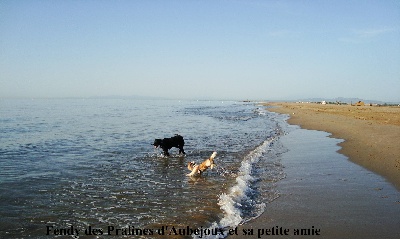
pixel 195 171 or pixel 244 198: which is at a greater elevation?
pixel 195 171

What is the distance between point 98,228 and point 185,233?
1579mm

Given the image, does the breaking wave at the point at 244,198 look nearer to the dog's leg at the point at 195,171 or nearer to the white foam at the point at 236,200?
the white foam at the point at 236,200

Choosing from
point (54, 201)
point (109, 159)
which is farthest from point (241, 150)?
point (54, 201)

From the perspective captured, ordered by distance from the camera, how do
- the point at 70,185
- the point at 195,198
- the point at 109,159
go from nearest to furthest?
the point at 195,198, the point at 70,185, the point at 109,159

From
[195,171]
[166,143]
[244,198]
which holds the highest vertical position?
[166,143]

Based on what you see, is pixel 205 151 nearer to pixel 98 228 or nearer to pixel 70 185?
pixel 70 185

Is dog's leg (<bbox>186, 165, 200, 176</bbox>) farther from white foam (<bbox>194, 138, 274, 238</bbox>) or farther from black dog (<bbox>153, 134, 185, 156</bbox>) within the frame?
black dog (<bbox>153, 134, 185, 156</bbox>)

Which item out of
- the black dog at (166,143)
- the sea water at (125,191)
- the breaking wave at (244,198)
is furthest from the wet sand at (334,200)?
the black dog at (166,143)

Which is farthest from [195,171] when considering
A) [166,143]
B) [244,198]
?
[166,143]

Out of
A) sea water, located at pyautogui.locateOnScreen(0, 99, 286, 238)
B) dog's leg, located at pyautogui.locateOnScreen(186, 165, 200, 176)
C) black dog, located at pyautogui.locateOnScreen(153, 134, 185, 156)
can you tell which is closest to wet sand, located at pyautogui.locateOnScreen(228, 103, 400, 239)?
sea water, located at pyautogui.locateOnScreen(0, 99, 286, 238)

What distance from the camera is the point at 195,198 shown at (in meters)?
7.30

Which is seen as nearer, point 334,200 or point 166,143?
point 334,200

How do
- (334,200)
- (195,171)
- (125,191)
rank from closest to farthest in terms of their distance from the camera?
(334,200) → (125,191) → (195,171)

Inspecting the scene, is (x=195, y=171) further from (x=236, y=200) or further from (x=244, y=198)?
(x=236, y=200)
